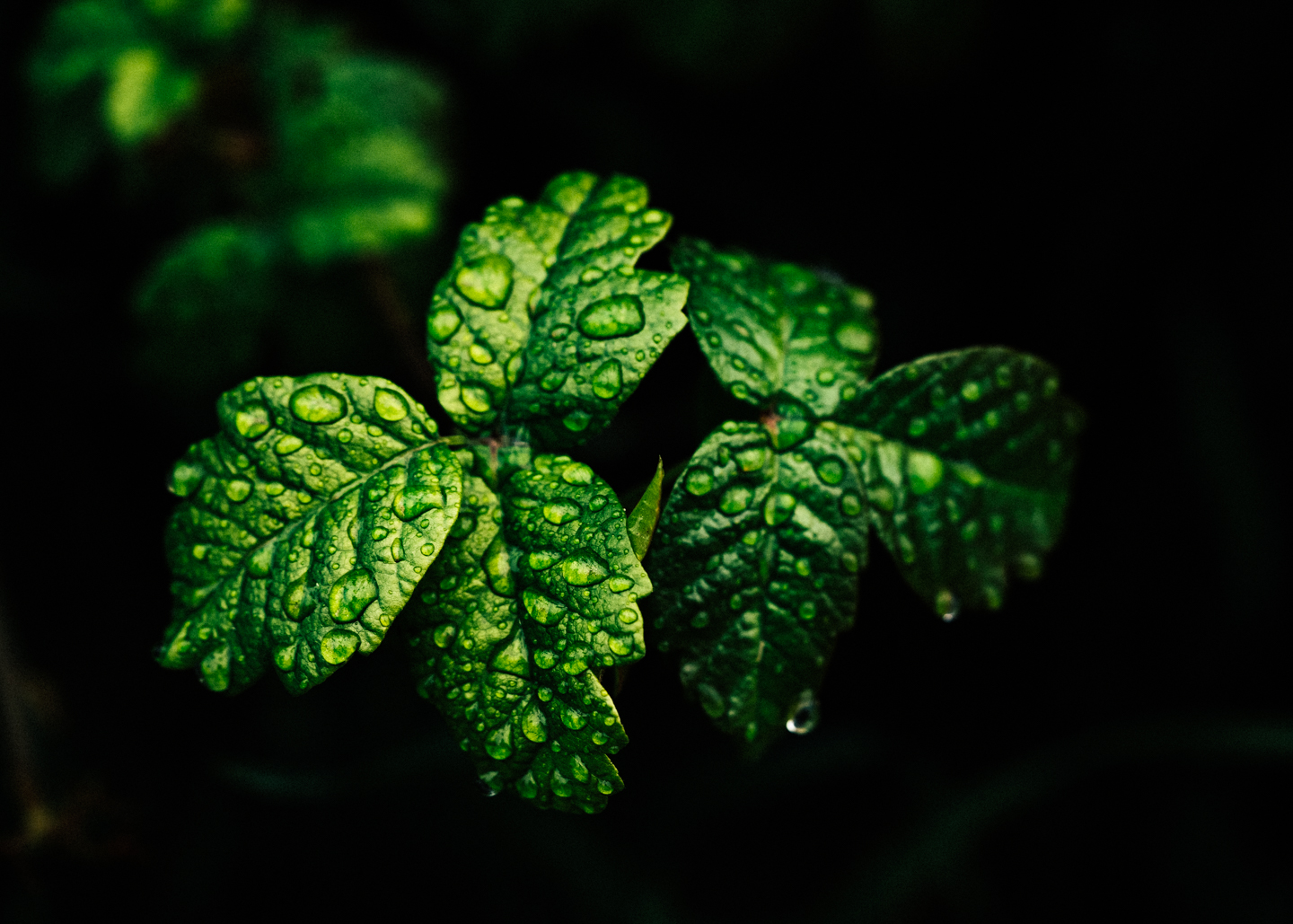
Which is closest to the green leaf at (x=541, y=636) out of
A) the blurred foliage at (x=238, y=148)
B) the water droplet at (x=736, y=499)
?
the water droplet at (x=736, y=499)

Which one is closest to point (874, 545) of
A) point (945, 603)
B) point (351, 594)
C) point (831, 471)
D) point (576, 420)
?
point (945, 603)

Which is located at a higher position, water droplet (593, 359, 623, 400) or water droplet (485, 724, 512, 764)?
water droplet (593, 359, 623, 400)

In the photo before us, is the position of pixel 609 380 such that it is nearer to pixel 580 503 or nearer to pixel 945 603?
pixel 580 503

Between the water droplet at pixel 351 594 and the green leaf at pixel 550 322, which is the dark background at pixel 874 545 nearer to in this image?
the green leaf at pixel 550 322

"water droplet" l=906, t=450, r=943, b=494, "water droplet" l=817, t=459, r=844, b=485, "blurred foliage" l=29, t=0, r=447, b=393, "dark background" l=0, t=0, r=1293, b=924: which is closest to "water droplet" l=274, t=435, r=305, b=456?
"water droplet" l=817, t=459, r=844, b=485

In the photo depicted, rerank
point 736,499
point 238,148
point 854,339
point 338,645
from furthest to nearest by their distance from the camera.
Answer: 1. point 238,148
2. point 854,339
3. point 736,499
4. point 338,645

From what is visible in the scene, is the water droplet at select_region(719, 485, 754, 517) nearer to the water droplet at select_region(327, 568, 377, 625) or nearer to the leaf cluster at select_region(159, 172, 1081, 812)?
the leaf cluster at select_region(159, 172, 1081, 812)
